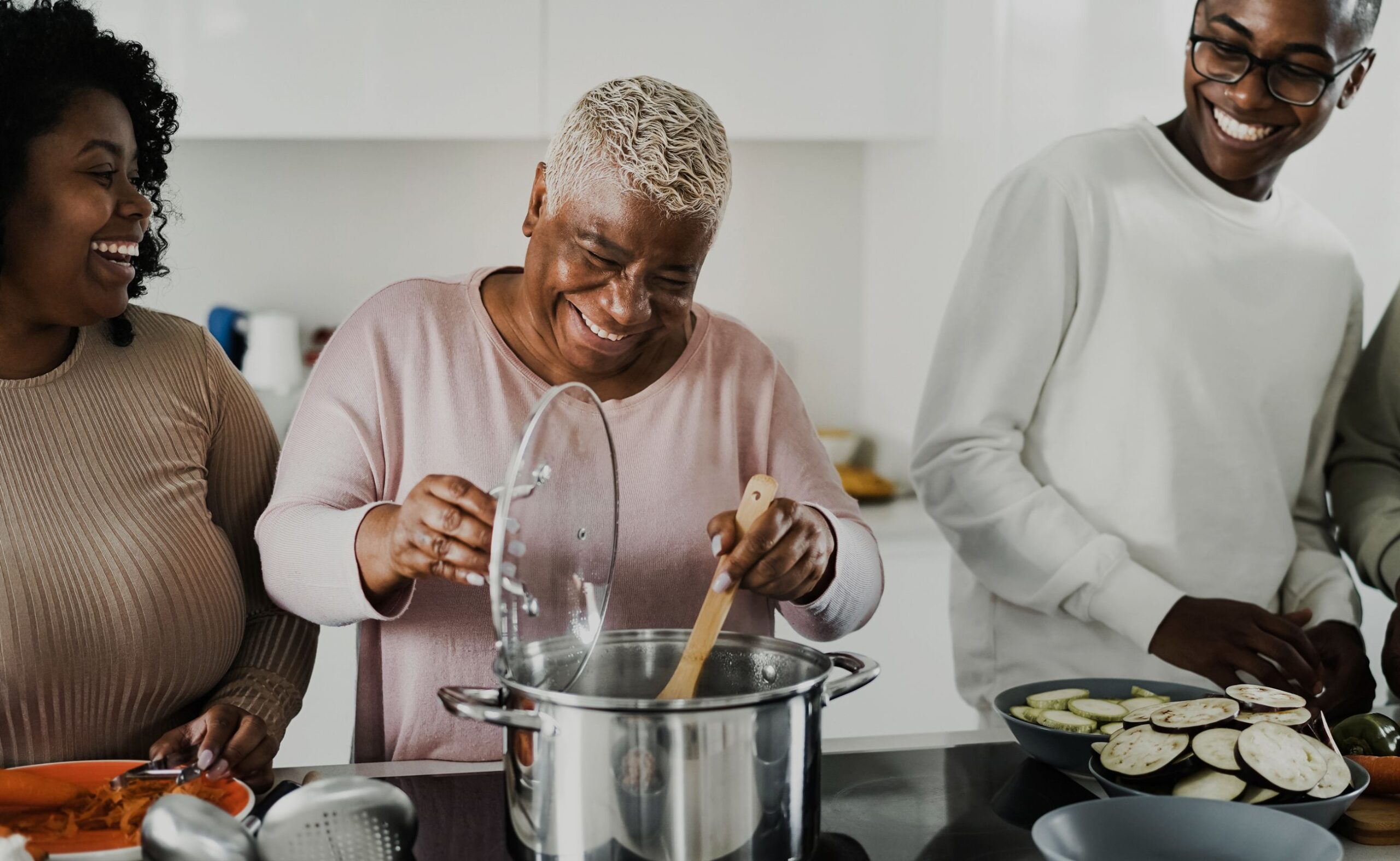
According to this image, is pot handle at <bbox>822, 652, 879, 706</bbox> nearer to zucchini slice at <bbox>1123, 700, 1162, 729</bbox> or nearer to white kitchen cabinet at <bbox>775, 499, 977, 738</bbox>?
zucchini slice at <bbox>1123, 700, 1162, 729</bbox>

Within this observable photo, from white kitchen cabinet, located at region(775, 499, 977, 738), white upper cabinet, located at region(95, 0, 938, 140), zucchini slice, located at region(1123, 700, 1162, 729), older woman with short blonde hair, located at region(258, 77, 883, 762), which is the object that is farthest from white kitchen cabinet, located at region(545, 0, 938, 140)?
zucchini slice, located at region(1123, 700, 1162, 729)

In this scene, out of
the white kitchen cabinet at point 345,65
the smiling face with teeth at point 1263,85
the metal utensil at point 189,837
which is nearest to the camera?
the metal utensil at point 189,837

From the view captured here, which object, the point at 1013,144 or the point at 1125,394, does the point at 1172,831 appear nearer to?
the point at 1125,394

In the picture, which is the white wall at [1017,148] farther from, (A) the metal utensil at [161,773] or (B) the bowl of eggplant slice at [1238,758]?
(A) the metal utensil at [161,773]

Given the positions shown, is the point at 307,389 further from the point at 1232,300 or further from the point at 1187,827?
the point at 1232,300

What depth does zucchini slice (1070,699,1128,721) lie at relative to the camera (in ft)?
3.52

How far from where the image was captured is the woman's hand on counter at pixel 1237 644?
4.08 feet

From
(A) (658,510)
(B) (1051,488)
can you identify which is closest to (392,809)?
(A) (658,510)

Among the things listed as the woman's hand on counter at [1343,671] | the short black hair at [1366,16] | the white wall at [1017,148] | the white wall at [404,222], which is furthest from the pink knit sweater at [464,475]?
the white wall at [404,222]

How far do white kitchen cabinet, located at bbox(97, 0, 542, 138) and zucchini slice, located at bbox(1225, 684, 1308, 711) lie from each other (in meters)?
1.96

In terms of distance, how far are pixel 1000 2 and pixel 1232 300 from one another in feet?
3.65

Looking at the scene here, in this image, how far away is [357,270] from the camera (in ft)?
9.72

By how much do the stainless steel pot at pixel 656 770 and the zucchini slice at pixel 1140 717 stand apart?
278mm

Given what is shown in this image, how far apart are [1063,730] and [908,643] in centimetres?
164
